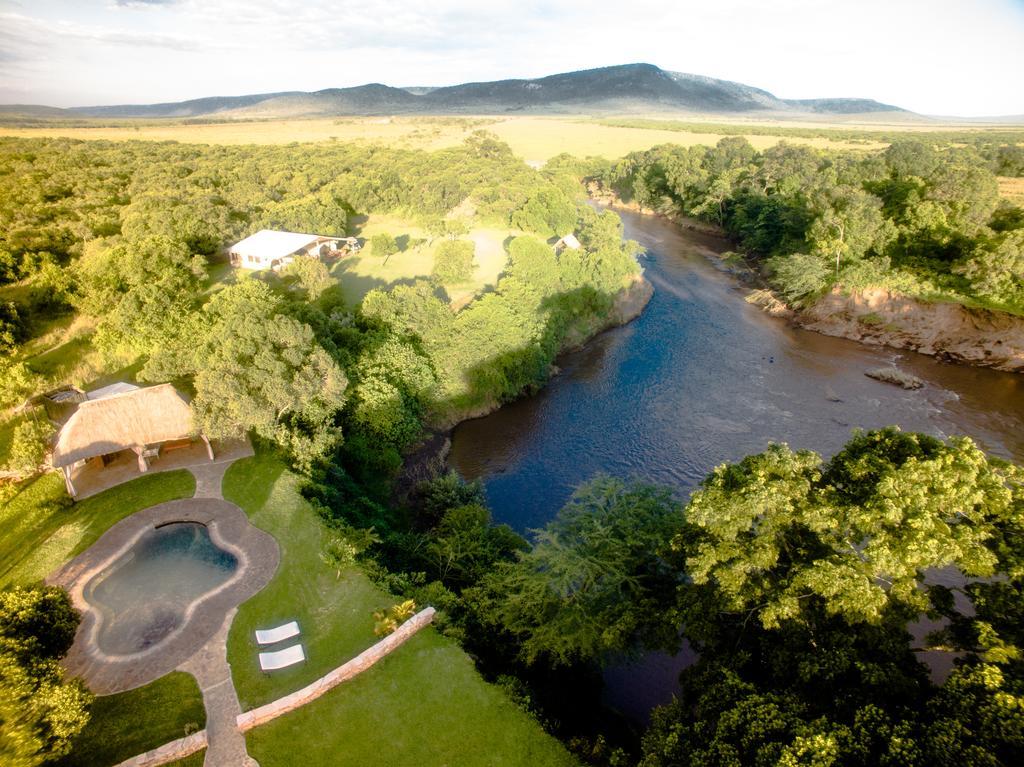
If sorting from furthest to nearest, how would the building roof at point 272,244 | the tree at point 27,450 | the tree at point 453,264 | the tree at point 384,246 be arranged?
the tree at point 384,246 < the building roof at point 272,244 < the tree at point 453,264 < the tree at point 27,450

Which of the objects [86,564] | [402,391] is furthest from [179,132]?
[86,564]

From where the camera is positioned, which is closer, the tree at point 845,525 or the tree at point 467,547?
the tree at point 845,525

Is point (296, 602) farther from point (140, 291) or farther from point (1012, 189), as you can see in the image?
point (1012, 189)

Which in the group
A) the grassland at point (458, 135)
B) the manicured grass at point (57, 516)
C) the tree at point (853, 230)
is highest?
the grassland at point (458, 135)

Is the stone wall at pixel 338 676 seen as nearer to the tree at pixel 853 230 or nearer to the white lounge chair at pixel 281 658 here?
the white lounge chair at pixel 281 658

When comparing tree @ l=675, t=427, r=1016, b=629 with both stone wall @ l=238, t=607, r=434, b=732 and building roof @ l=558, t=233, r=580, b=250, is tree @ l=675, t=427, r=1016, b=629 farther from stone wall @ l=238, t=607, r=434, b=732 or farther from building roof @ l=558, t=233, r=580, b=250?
building roof @ l=558, t=233, r=580, b=250

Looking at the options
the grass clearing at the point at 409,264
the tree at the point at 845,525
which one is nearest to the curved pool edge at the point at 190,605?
the tree at the point at 845,525

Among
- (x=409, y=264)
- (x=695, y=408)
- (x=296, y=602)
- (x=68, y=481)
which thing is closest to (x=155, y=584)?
(x=296, y=602)

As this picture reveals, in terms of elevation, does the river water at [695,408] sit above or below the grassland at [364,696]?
below
